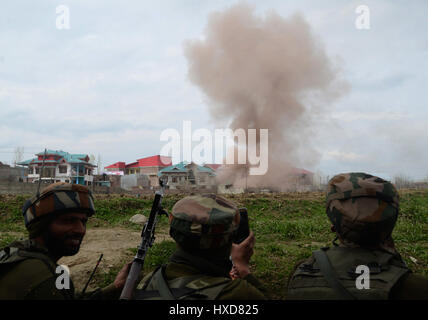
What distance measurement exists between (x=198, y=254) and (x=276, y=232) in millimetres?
7922

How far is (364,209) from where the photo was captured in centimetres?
197

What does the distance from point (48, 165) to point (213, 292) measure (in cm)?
4699

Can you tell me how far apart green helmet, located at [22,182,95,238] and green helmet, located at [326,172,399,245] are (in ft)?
5.86

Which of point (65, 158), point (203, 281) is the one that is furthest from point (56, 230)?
point (65, 158)

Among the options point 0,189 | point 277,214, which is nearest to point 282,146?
point 277,214

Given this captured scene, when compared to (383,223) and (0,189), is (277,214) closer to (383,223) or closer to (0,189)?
(383,223)

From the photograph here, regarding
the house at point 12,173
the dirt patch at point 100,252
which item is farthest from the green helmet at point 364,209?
the house at point 12,173

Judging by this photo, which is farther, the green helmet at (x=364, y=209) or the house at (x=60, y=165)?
the house at (x=60, y=165)

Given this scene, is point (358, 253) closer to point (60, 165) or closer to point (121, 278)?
point (121, 278)

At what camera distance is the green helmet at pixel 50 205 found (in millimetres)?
2219

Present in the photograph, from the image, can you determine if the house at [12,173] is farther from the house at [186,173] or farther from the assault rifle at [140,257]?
the assault rifle at [140,257]

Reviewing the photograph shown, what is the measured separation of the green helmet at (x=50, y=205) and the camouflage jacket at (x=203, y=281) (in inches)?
31.1
